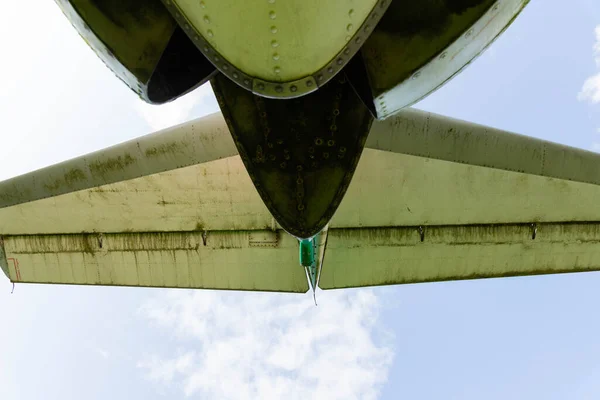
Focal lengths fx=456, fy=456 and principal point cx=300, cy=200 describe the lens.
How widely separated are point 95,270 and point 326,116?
398 cm

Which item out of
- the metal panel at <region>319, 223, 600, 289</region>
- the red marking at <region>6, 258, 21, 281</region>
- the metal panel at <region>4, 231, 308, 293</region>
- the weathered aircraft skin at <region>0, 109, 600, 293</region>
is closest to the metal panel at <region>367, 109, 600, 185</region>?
the weathered aircraft skin at <region>0, 109, 600, 293</region>

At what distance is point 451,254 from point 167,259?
3.70 meters

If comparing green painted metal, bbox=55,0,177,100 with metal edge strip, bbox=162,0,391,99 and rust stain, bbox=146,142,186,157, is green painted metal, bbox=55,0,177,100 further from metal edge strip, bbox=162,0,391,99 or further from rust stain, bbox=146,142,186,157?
rust stain, bbox=146,142,186,157

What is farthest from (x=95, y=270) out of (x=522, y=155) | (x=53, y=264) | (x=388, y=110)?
(x=522, y=155)

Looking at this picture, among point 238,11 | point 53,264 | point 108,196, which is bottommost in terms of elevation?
point 53,264

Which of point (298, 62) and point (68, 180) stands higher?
point (298, 62)

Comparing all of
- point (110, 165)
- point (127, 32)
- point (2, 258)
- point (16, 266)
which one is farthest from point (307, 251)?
point (2, 258)

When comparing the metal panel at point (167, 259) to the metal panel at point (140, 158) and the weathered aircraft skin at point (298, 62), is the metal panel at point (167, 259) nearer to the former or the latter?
the metal panel at point (140, 158)

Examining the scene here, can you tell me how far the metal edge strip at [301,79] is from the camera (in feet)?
9.14

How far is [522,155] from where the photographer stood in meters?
4.47

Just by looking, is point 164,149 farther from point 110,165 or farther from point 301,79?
point 301,79

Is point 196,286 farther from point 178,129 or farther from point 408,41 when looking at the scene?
point 408,41

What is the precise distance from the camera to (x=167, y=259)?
237 inches

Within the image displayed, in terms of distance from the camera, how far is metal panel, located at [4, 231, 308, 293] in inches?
A: 233
